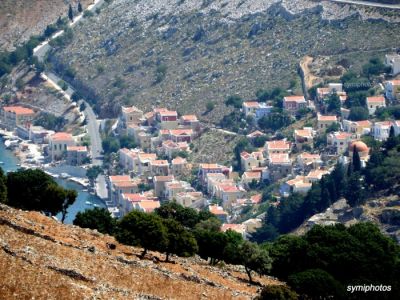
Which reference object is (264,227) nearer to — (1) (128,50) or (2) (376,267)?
(2) (376,267)

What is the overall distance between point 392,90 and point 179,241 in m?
69.7

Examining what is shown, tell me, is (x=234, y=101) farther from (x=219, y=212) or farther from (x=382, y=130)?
(x=219, y=212)

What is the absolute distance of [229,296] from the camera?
52.7 metres

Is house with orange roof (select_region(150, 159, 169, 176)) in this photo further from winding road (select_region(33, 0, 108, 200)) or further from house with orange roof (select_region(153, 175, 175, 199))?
winding road (select_region(33, 0, 108, 200))

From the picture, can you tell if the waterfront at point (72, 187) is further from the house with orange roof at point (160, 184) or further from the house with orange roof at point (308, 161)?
the house with orange roof at point (308, 161)

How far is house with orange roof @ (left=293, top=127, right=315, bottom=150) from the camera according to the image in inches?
4820

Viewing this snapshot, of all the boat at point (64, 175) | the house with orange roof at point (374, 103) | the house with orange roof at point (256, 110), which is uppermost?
the house with orange roof at point (374, 103)

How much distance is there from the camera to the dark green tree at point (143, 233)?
58.0m

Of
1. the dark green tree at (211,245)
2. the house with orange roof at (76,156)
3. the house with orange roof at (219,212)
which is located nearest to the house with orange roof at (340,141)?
the house with orange roof at (219,212)

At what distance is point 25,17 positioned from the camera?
563 ft

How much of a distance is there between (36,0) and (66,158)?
44.0m

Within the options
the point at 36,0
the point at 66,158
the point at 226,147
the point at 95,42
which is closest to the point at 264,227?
the point at 226,147

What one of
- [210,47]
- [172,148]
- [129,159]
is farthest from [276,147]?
[210,47]

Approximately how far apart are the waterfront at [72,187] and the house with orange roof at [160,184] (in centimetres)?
418
